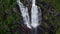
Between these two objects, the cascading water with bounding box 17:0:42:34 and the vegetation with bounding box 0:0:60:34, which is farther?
the cascading water with bounding box 17:0:42:34

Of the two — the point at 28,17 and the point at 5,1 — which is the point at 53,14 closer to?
the point at 28,17

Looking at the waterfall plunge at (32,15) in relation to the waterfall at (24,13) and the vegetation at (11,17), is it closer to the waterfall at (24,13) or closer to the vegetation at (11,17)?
the waterfall at (24,13)

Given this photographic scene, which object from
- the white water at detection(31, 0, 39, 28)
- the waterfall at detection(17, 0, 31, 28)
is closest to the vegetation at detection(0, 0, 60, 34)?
the waterfall at detection(17, 0, 31, 28)

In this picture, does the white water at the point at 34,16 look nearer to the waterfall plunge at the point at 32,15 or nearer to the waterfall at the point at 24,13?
the waterfall plunge at the point at 32,15

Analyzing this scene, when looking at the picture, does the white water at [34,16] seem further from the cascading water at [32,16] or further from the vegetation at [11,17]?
the vegetation at [11,17]

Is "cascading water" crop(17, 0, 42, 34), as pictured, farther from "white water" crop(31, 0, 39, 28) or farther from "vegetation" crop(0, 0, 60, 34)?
"vegetation" crop(0, 0, 60, 34)

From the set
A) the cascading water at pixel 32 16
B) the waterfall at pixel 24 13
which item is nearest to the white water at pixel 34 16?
the cascading water at pixel 32 16

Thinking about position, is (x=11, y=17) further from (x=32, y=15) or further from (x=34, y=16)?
(x=34, y=16)

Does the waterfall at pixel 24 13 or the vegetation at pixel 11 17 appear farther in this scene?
the waterfall at pixel 24 13

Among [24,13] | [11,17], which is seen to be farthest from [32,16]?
[11,17]

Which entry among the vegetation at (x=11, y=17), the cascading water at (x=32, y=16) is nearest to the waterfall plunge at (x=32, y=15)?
the cascading water at (x=32, y=16)

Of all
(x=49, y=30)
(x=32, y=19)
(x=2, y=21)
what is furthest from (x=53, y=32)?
(x=2, y=21)
